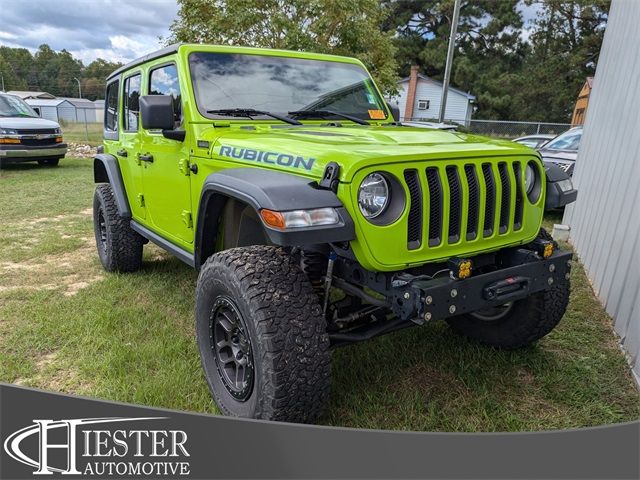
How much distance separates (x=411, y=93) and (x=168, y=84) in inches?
1274

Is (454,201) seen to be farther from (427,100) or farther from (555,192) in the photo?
(427,100)

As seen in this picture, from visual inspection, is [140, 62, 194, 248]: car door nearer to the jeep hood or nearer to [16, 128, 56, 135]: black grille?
the jeep hood

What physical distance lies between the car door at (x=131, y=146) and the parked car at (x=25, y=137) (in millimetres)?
8955

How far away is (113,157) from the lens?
468 cm

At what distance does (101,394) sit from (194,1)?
10.9m

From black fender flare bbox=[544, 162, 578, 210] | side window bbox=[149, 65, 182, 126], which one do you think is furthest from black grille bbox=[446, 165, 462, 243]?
side window bbox=[149, 65, 182, 126]

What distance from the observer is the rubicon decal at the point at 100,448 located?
7.29 ft

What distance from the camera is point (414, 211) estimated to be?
223 centimetres

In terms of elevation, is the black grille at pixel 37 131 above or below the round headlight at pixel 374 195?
below

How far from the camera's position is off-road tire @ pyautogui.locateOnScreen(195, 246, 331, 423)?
2168 mm

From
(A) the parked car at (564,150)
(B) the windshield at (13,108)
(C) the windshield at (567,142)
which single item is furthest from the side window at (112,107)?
(B) the windshield at (13,108)

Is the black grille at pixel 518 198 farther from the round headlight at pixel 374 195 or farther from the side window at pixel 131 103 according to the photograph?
the side window at pixel 131 103

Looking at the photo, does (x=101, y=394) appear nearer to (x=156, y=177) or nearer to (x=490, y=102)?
(x=156, y=177)

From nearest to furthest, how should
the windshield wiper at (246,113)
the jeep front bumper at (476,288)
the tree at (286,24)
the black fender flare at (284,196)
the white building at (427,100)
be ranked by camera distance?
the black fender flare at (284,196) < the jeep front bumper at (476,288) < the windshield wiper at (246,113) < the tree at (286,24) < the white building at (427,100)
